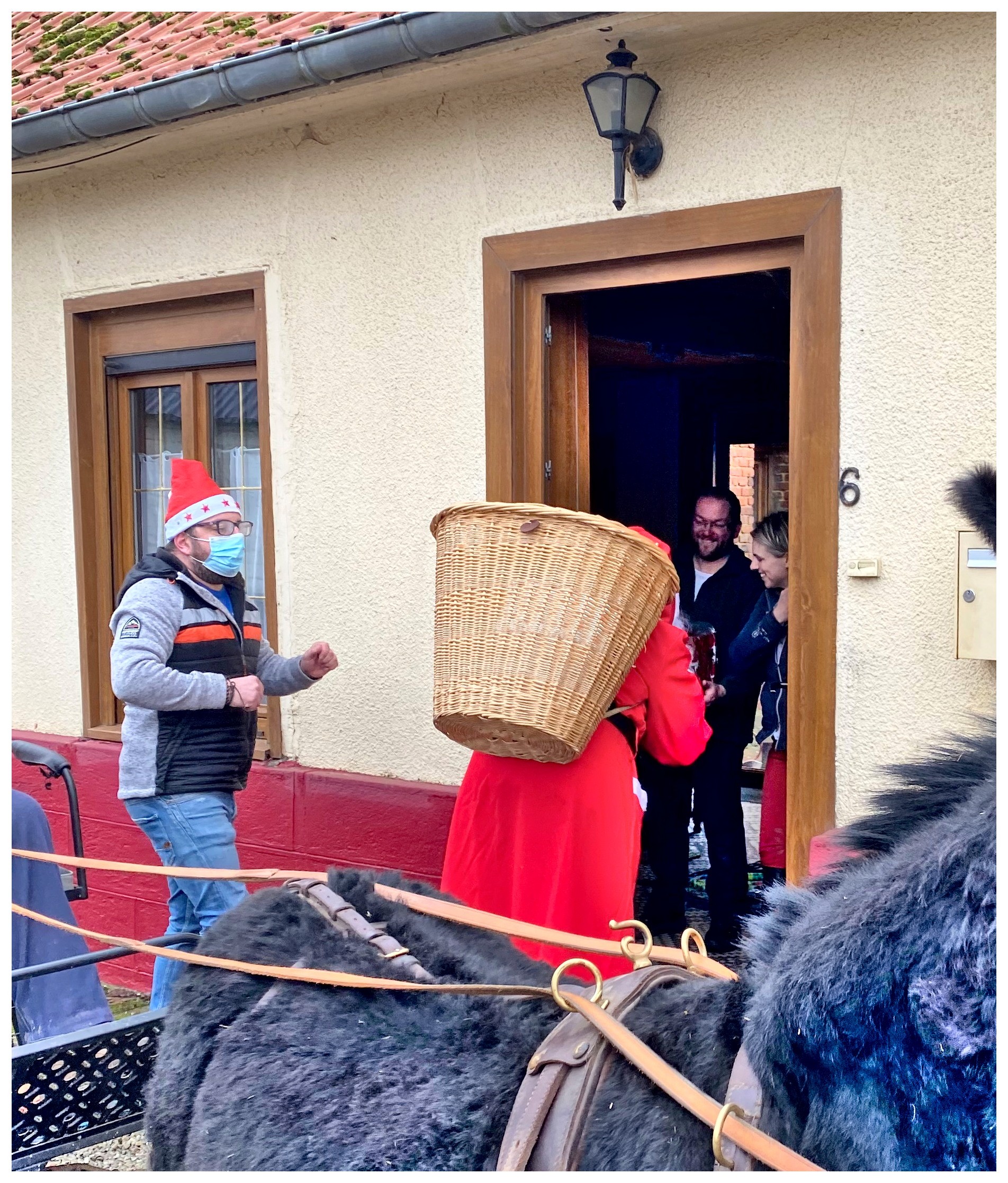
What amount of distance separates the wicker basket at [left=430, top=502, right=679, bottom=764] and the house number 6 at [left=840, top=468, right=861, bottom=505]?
843 millimetres

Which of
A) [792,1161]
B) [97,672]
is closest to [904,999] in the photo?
[792,1161]

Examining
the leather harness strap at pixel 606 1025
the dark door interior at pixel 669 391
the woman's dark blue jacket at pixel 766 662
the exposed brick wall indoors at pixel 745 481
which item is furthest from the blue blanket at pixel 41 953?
the exposed brick wall indoors at pixel 745 481

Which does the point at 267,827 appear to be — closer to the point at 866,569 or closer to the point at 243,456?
the point at 243,456

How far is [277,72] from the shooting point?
430cm

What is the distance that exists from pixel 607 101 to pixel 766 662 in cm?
229

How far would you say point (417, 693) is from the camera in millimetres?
4781

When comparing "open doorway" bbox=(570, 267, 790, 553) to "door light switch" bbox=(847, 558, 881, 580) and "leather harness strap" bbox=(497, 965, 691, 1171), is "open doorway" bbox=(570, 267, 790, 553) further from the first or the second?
"leather harness strap" bbox=(497, 965, 691, 1171)

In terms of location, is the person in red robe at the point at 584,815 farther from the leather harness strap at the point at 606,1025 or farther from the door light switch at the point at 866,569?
the leather harness strap at the point at 606,1025

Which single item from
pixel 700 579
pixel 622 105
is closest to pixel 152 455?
pixel 700 579

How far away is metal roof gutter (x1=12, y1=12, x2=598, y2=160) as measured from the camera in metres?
3.78

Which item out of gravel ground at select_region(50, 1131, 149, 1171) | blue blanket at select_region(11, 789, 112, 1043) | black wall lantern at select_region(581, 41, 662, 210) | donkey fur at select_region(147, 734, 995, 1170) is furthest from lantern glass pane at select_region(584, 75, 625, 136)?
gravel ground at select_region(50, 1131, 149, 1171)

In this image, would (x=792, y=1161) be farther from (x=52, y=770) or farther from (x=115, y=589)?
(x=115, y=589)

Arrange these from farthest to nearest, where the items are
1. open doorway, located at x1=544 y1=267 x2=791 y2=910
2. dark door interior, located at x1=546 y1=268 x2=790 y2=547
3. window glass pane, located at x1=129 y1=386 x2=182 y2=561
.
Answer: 1. open doorway, located at x1=544 y1=267 x2=791 y2=910
2. window glass pane, located at x1=129 y1=386 x2=182 y2=561
3. dark door interior, located at x1=546 y1=268 x2=790 y2=547

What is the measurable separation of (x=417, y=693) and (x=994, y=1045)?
367cm
